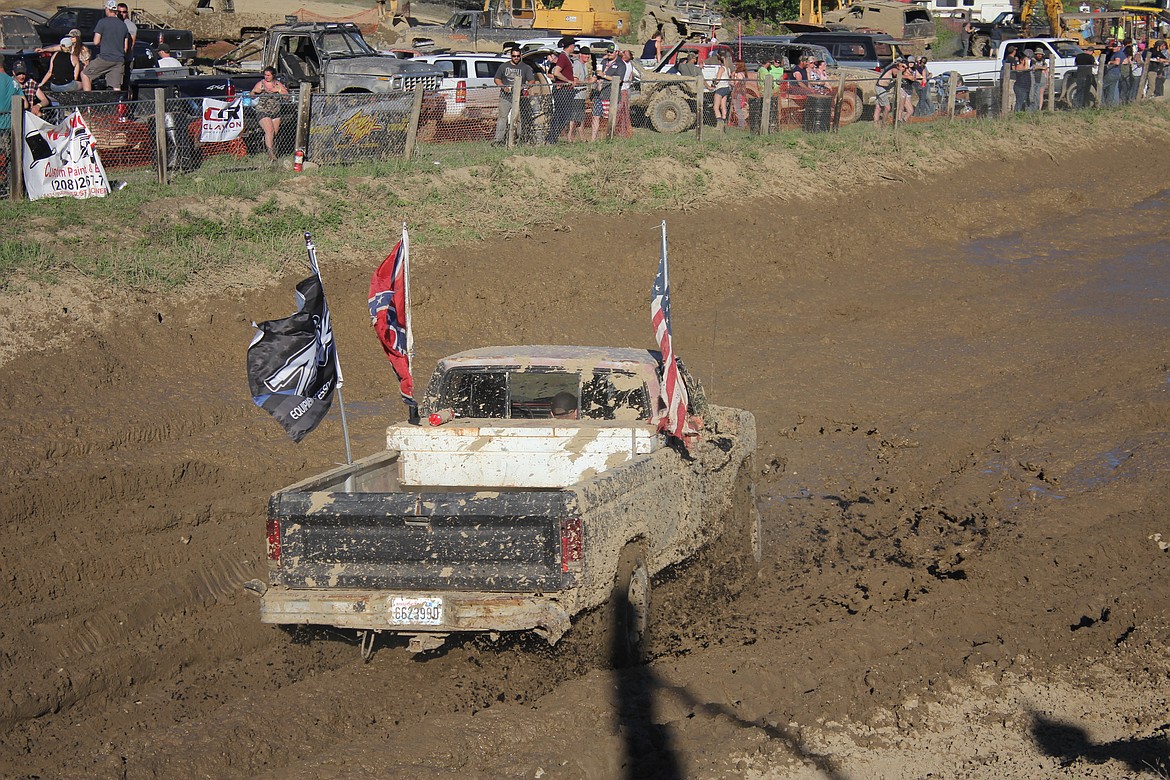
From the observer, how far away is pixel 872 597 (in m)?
8.05

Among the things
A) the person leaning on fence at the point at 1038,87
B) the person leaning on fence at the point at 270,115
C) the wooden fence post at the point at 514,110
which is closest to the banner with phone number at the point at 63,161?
the person leaning on fence at the point at 270,115

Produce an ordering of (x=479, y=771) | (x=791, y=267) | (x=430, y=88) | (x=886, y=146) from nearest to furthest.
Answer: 1. (x=479, y=771)
2. (x=791, y=267)
3. (x=430, y=88)
4. (x=886, y=146)

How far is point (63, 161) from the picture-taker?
15.9m

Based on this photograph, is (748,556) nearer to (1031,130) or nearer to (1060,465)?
(1060,465)

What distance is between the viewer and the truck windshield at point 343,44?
2323 centimetres

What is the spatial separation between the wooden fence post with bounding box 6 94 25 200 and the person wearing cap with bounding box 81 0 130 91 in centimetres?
407

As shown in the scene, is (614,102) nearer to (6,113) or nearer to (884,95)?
(884,95)

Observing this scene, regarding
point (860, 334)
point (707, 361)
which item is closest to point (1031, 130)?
point (860, 334)

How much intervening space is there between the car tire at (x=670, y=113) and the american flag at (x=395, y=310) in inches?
628

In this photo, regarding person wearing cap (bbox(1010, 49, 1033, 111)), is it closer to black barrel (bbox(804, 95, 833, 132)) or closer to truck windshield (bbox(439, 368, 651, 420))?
black barrel (bbox(804, 95, 833, 132))

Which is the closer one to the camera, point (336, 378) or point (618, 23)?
point (336, 378)

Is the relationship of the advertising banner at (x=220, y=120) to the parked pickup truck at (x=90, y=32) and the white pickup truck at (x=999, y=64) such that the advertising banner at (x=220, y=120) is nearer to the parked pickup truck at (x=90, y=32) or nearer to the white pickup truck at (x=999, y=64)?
the parked pickup truck at (x=90, y=32)

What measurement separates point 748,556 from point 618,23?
35.1 meters

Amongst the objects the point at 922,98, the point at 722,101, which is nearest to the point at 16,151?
the point at 722,101
